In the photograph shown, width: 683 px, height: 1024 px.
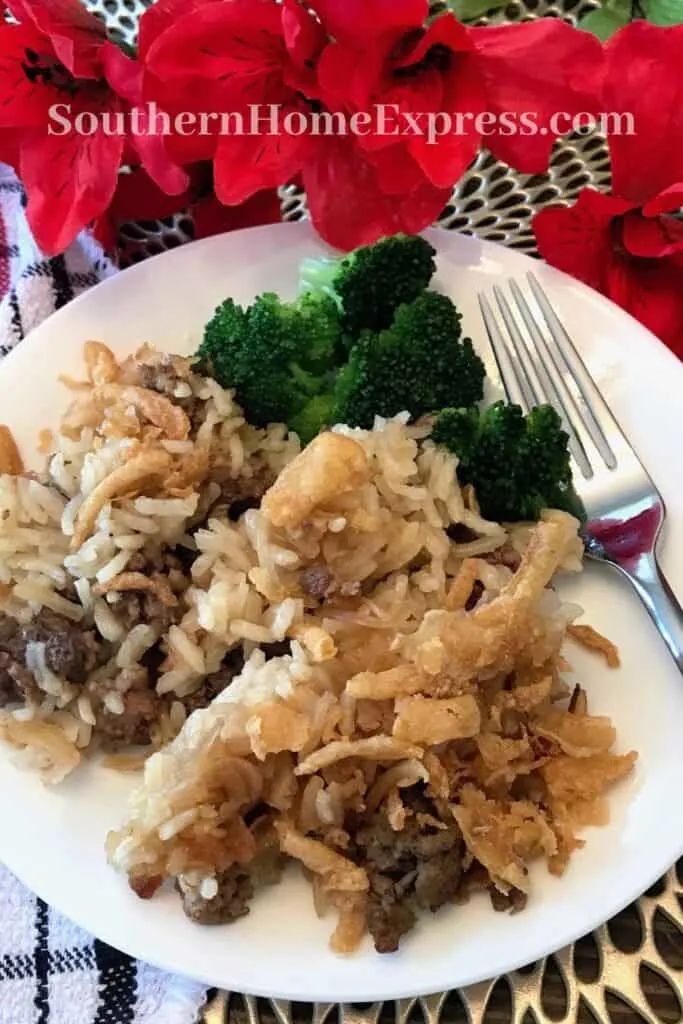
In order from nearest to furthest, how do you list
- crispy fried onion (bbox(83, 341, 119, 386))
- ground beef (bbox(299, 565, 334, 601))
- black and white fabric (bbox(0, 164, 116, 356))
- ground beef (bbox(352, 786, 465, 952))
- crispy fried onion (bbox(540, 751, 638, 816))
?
ground beef (bbox(352, 786, 465, 952)) → crispy fried onion (bbox(540, 751, 638, 816)) → ground beef (bbox(299, 565, 334, 601)) → crispy fried onion (bbox(83, 341, 119, 386)) → black and white fabric (bbox(0, 164, 116, 356))

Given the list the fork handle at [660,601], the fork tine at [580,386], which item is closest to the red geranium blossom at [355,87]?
the fork tine at [580,386]

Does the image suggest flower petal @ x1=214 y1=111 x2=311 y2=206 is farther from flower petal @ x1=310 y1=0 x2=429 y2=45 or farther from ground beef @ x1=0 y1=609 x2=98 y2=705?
ground beef @ x1=0 y1=609 x2=98 y2=705

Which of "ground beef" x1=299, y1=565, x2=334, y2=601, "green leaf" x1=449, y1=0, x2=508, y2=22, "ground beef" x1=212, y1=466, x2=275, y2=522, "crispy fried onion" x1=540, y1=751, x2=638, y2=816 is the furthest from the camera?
"green leaf" x1=449, y1=0, x2=508, y2=22

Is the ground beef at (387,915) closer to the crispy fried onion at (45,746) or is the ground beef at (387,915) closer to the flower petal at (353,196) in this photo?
the crispy fried onion at (45,746)

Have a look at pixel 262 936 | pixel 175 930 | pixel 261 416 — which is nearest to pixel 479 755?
pixel 262 936

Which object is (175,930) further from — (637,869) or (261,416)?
(261,416)

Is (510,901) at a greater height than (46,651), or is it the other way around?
(46,651)

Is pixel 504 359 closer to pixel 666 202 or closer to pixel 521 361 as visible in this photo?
pixel 521 361

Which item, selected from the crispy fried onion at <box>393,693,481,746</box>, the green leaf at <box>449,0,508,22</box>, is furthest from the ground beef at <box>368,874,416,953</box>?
the green leaf at <box>449,0,508,22</box>

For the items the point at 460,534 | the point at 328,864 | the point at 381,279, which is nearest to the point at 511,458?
the point at 460,534
